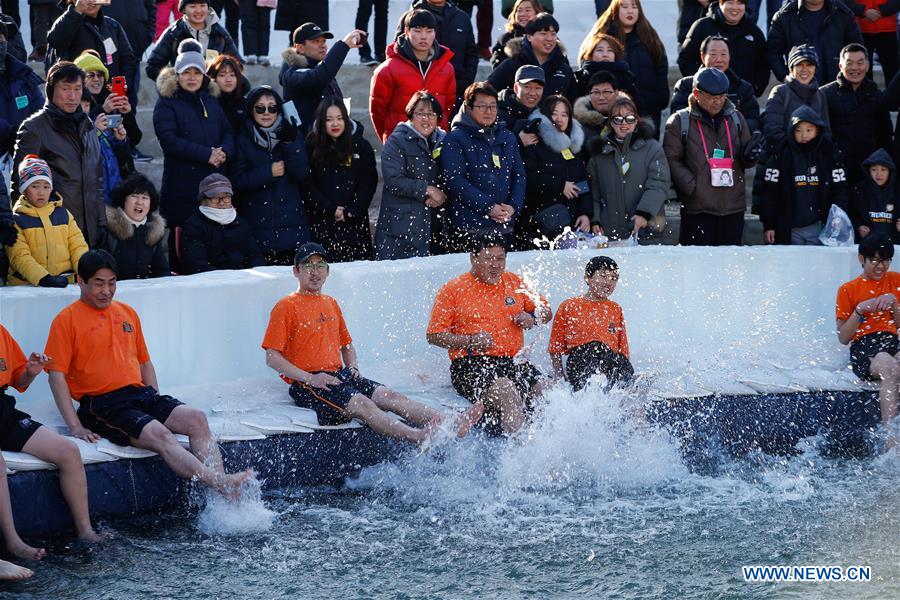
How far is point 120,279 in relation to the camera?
9906mm

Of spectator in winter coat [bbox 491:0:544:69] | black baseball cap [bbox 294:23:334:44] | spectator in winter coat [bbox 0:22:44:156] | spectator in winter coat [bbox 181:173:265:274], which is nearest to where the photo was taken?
spectator in winter coat [bbox 181:173:265:274]

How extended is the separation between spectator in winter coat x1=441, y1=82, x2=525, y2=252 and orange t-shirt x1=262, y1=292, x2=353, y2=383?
2.12m

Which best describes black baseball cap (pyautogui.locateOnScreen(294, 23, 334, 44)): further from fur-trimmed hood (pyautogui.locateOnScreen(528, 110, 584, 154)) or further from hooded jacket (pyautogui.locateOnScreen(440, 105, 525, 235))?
fur-trimmed hood (pyautogui.locateOnScreen(528, 110, 584, 154))

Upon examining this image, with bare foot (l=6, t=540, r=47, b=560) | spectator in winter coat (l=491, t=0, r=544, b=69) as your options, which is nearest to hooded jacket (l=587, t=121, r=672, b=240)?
spectator in winter coat (l=491, t=0, r=544, b=69)

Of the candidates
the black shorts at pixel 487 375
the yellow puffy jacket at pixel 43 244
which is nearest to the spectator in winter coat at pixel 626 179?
the black shorts at pixel 487 375

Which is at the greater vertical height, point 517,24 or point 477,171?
point 517,24

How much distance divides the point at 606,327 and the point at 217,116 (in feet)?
12.0

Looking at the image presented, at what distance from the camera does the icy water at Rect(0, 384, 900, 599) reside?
23.5ft

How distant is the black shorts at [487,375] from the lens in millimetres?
9242

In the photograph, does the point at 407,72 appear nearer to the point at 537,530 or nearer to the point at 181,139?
the point at 181,139

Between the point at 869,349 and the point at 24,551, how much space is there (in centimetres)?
606

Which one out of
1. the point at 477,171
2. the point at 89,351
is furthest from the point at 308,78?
the point at 89,351

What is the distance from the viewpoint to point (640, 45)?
12.9m

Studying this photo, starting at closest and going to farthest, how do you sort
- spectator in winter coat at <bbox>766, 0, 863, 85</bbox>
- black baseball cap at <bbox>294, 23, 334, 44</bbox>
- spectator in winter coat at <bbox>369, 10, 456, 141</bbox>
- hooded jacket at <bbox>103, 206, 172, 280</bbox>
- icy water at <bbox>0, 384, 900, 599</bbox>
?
icy water at <bbox>0, 384, 900, 599</bbox> → hooded jacket at <bbox>103, 206, 172, 280</bbox> → black baseball cap at <bbox>294, 23, 334, 44</bbox> → spectator in winter coat at <bbox>369, 10, 456, 141</bbox> → spectator in winter coat at <bbox>766, 0, 863, 85</bbox>
